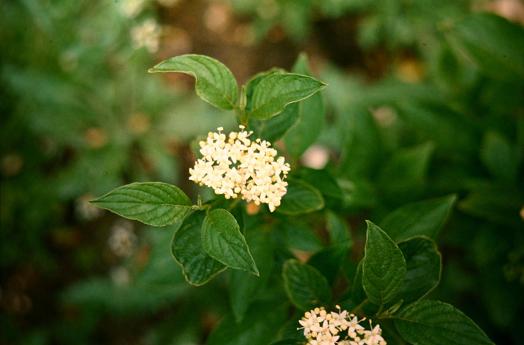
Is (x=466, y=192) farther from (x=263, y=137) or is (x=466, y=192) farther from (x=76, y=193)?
(x=76, y=193)

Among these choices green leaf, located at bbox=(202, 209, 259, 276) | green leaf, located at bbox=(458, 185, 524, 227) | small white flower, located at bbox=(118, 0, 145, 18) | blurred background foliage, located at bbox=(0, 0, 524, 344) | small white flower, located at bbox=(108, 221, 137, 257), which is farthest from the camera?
small white flower, located at bbox=(108, 221, 137, 257)

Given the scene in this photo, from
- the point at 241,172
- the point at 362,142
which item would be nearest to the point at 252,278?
the point at 241,172

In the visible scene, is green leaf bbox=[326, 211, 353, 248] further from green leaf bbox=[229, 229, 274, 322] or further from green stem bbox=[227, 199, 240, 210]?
green stem bbox=[227, 199, 240, 210]

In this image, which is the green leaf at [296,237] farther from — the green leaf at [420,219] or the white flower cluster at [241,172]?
the white flower cluster at [241,172]

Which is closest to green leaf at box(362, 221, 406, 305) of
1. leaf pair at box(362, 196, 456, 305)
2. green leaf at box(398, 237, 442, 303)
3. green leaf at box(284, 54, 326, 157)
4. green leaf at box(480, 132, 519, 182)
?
leaf pair at box(362, 196, 456, 305)

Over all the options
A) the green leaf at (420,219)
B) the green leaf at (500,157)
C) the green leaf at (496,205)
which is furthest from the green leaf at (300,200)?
the green leaf at (500,157)

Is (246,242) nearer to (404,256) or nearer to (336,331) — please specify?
(336,331)

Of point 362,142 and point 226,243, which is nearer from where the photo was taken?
point 226,243

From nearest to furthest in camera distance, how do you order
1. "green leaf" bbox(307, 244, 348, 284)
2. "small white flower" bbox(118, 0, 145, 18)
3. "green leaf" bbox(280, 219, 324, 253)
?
"green leaf" bbox(307, 244, 348, 284) < "green leaf" bbox(280, 219, 324, 253) < "small white flower" bbox(118, 0, 145, 18)
